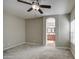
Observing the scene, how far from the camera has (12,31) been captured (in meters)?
7.26

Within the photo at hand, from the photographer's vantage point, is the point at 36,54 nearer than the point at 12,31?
Yes

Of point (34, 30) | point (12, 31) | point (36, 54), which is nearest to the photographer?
point (36, 54)

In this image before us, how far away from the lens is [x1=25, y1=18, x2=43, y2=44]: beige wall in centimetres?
Answer: 882

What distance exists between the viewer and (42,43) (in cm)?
854

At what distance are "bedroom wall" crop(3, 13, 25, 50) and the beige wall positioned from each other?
533 millimetres

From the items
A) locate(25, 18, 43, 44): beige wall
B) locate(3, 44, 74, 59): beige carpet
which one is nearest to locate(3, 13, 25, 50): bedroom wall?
locate(25, 18, 43, 44): beige wall

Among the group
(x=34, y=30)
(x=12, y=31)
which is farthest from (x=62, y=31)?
(x=12, y=31)

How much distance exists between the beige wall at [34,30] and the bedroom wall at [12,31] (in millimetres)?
533

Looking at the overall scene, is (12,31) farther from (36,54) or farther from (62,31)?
(62,31)

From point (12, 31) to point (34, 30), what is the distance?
8.41 feet

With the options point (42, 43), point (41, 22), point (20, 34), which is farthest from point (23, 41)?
point (41, 22)

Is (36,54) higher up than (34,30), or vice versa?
(34,30)

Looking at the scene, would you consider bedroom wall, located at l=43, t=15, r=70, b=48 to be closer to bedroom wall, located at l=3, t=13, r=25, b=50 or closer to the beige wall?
the beige wall

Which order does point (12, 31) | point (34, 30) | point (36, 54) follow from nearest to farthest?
point (36, 54)
point (12, 31)
point (34, 30)
